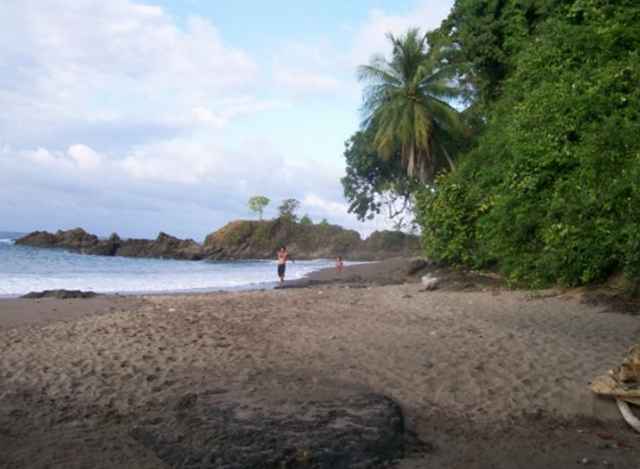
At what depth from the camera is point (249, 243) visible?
52469 mm

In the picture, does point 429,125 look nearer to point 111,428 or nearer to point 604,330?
point 604,330

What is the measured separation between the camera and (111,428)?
4434mm

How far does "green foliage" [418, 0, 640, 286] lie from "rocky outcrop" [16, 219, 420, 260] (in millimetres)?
33277

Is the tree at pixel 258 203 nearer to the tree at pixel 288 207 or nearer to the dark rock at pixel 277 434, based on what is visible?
the tree at pixel 288 207

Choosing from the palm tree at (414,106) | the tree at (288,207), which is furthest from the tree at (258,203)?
the palm tree at (414,106)

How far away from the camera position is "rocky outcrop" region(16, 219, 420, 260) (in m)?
49.3

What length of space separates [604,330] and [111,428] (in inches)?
251

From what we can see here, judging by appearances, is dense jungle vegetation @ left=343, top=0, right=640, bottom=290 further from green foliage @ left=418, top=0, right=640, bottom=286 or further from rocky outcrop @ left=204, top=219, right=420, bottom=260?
rocky outcrop @ left=204, top=219, right=420, bottom=260

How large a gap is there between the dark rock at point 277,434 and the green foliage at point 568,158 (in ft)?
21.9

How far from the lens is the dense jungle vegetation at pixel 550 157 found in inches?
390

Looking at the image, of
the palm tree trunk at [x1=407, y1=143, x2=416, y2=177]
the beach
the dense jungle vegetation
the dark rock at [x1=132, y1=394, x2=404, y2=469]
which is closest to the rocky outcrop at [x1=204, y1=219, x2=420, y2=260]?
the palm tree trunk at [x1=407, y1=143, x2=416, y2=177]

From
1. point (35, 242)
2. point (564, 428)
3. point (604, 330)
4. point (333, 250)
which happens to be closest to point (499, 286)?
point (604, 330)

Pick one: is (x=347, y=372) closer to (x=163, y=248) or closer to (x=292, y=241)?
(x=292, y=241)

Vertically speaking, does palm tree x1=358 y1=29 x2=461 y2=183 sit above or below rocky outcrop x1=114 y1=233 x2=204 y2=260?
above
